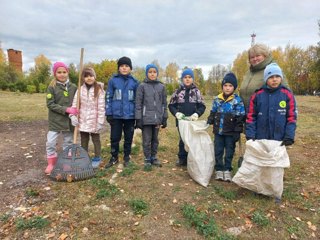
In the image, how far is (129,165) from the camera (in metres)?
4.95

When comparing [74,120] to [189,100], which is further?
[189,100]

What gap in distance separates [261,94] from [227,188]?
150 cm

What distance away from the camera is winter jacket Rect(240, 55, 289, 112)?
4.12 meters

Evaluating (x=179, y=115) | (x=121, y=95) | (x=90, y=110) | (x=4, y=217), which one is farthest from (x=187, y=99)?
(x=4, y=217)

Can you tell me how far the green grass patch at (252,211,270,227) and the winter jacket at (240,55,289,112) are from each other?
163 centimetres

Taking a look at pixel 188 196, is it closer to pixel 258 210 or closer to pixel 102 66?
pixel 258 210

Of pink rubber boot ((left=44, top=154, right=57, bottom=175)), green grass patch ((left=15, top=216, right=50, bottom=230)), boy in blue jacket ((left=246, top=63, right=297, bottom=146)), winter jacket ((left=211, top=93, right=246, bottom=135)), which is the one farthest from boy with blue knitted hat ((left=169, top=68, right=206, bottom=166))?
green grass patch ((left=15, top=216, right=50, bottom=230))

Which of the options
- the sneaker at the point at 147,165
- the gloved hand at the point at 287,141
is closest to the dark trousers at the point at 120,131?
the sneaker at the point at 147,165

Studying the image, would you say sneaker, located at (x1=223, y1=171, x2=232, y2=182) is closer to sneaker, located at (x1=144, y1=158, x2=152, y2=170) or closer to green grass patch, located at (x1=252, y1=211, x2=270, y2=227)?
green grass patch, located at (x1=252, y1=211, x2=270, y2=227)

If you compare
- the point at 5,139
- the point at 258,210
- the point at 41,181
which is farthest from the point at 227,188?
the point at 5,139

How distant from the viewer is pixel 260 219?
133 inches

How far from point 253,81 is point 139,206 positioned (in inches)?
98.1

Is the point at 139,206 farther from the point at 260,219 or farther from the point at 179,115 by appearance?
the point at 179,115

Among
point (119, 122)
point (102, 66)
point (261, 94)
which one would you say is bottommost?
point (119, 122)
